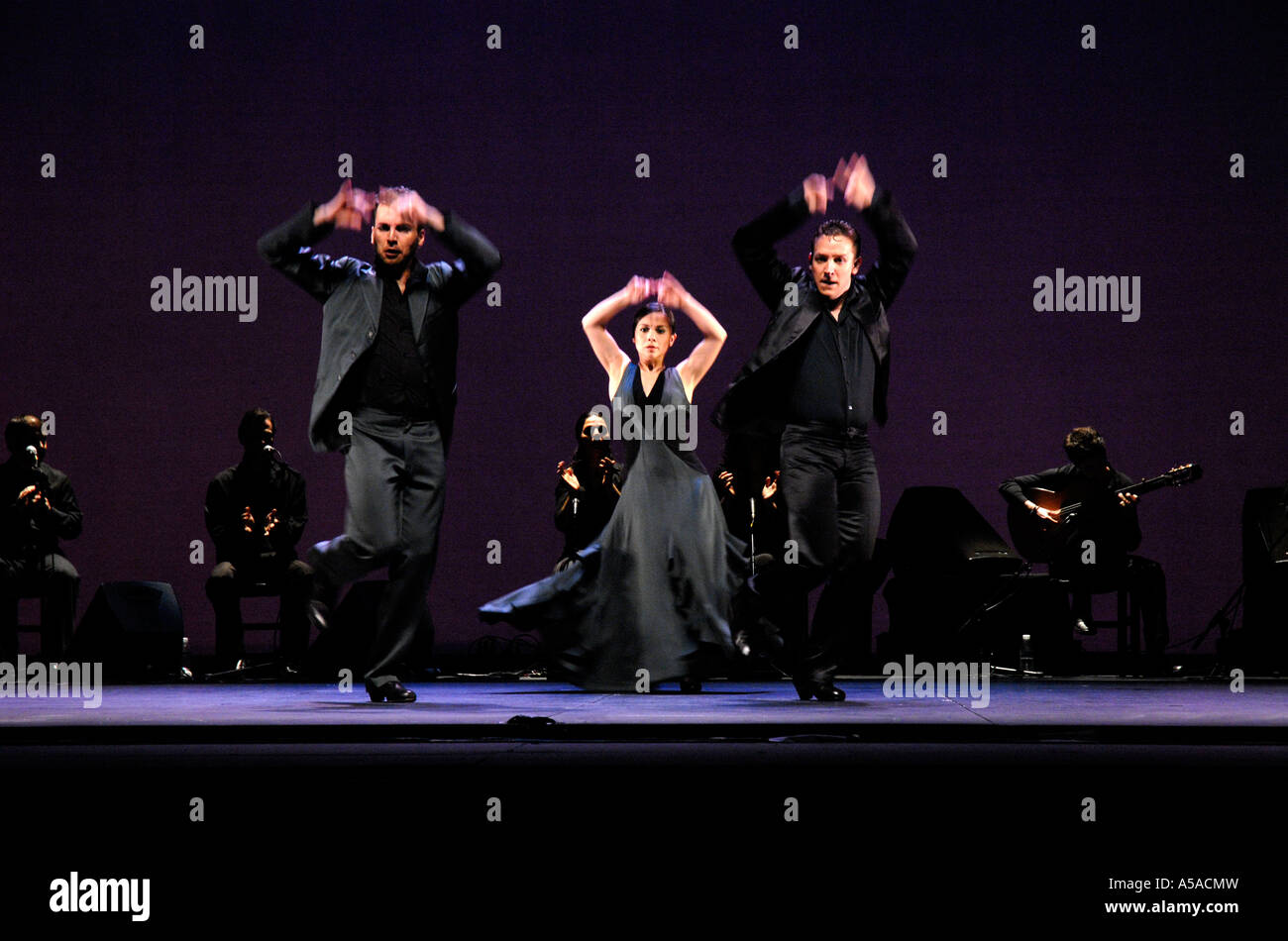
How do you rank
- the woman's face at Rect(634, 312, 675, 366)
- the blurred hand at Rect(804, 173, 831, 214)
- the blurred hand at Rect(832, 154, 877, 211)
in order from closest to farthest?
the blurred hand at Rect(832, 154, 877, 211) → the blurred hand at Rect(804, 173, 831, 214) → the woman's face at Rect(634, 312, 675, 366)

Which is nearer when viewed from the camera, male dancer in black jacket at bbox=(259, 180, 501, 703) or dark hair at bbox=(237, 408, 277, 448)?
male dancer in black jacket at bbox=(259, 180, 501, 703)

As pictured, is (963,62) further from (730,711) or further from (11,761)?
(11,761)

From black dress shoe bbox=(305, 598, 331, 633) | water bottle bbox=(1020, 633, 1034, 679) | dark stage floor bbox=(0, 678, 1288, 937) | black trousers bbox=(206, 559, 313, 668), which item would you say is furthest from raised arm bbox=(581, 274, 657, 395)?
water bottle bbox=(1020, 633, 1034, 679)

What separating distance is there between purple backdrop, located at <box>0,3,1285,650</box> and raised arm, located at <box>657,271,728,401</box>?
2899 mm

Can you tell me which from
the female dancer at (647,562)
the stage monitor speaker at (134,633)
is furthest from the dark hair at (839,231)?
the stage monitor speaker at (134,633)

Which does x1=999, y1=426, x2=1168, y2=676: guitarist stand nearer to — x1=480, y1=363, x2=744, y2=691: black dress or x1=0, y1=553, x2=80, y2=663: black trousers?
x1=480, y1=363, x2=744, y2=691: black dress

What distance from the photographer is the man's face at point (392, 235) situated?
19.7 ft

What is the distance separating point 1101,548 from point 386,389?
4281 millimetres

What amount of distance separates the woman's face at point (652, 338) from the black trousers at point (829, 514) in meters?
1.38

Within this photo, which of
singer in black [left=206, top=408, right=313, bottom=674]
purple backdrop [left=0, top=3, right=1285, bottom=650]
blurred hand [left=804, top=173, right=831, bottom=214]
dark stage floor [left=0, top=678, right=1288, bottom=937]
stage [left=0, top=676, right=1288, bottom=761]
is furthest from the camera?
purple backdrop [left=0, top=3, right=1285, bottom=650]

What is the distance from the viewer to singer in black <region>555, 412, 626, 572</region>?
8586 millimetres

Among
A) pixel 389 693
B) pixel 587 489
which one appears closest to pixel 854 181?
pixel 389 693

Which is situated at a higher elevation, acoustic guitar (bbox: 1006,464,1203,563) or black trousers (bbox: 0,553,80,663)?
acoustic guitar (bbox: 1006,464,1203,563)
